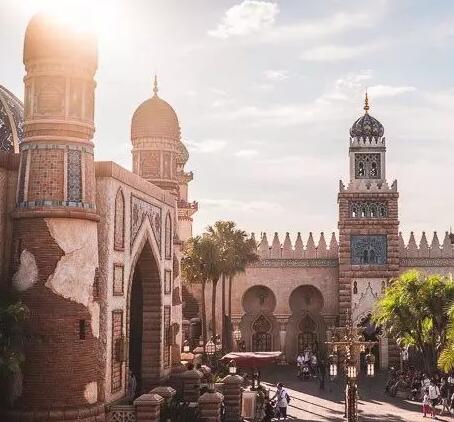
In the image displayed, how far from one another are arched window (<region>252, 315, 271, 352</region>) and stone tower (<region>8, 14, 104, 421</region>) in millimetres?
29267

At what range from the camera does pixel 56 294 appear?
17.7 metres

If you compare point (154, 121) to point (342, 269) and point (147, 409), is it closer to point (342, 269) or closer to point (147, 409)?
point (147, 409)

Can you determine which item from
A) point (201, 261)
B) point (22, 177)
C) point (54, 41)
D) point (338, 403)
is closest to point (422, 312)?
point (338, 403)

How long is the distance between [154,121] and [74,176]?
44.0 feet

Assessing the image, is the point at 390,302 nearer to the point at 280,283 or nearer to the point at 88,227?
the point at 280,283

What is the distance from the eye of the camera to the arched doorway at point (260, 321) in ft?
156

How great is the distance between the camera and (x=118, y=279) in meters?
21.0

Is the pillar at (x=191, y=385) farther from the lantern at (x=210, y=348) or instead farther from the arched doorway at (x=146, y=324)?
the lantern at (x=210, y=348)

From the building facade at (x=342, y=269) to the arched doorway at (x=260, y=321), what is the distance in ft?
0.21

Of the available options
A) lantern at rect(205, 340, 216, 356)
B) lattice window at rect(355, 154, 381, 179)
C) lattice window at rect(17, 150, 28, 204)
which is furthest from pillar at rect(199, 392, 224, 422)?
lattice window at rect(355, 154, 381, 179)

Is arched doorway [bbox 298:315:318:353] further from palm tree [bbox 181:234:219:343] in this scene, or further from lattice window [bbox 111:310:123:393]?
lattice window [bbox 111:310:123:393]

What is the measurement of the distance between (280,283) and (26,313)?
3136cm

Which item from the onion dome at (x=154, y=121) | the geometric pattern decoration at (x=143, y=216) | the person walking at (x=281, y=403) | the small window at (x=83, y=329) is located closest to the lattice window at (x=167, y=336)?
the geometric pattern decoration at (x=143, y=216)

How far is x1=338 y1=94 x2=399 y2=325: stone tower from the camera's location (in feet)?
147
